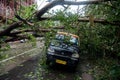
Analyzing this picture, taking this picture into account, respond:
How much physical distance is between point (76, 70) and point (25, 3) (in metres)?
7.32

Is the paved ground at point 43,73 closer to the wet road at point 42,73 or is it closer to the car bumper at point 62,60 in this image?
the wet road at point 42,73

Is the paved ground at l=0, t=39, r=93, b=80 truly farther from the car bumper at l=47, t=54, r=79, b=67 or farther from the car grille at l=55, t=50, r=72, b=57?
the car grille at l=55, t=50, r=72, b=57

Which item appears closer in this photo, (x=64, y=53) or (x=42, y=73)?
(x=42, y=73)

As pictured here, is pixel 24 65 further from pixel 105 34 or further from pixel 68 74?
pixel 105 34

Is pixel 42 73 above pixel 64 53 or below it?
below

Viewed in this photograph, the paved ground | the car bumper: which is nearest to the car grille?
the car bumper

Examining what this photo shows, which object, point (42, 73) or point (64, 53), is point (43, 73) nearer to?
point (42, 73)

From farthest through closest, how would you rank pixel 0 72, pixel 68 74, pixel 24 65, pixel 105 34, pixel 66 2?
pixel 24 65
pixel 68 74
pixel 0 72
pixel 105 34
pixel 66 2

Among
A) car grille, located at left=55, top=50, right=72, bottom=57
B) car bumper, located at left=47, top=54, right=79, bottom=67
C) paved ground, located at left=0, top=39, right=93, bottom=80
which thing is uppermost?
car grille, located at left=55, top=50, right=72, bottom=57

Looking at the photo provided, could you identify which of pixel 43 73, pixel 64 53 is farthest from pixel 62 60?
pixel 43 73

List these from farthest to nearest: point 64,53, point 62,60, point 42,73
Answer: point 64,53 → point 62,60 → point 42,73

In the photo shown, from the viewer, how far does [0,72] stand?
38.2 feet

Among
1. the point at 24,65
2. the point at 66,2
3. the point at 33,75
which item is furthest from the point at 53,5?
the point at 24,65

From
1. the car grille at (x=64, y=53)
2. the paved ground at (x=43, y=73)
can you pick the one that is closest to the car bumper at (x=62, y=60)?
the car grille at (x=64, y=53)
